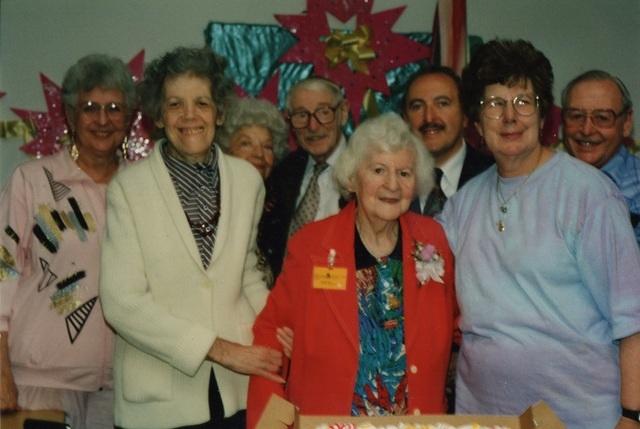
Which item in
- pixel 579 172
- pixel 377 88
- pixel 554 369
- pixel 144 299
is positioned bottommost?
pixel 554 369

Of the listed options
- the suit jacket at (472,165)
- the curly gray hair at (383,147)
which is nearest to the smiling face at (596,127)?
the suit jacket at (472,165)

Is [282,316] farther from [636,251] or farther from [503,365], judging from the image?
[636,251]

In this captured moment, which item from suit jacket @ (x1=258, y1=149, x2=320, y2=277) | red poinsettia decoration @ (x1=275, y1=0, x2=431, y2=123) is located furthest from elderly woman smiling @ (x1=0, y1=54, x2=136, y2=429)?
red poinsettia decoration @ (x1=275, y1=0, x2=431, y2=123)

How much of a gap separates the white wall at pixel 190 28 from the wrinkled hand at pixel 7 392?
1689mm

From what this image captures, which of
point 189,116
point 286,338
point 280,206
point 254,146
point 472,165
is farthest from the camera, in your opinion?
point 254,146

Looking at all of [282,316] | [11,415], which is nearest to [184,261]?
[282,316]

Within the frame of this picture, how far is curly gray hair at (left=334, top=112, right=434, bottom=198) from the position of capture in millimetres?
2662

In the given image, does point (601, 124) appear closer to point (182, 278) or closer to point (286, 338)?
point (286, 338)

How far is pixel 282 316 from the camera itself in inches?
103

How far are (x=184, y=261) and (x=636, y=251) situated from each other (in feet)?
4.68

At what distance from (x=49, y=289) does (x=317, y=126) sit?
1382 millimetres

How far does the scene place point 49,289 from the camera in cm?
300

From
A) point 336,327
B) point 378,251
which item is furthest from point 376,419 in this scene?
point 378,251

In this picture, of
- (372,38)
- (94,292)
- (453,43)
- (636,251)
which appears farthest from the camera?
(372,38)
